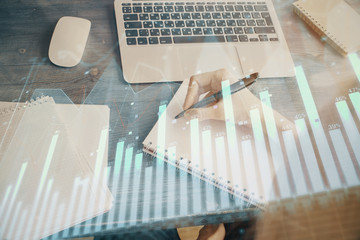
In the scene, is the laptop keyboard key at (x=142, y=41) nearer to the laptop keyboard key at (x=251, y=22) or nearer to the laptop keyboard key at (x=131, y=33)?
the laptop keyboard key at (x=131, y=33)

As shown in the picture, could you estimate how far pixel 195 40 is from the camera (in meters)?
0.71

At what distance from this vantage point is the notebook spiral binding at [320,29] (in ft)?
2.38

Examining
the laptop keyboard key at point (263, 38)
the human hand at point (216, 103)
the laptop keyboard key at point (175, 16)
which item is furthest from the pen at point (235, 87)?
the laptop keyboard key at point (175, 16)

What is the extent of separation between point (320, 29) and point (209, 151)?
0.43m

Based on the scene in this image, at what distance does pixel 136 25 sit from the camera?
0.70 metres

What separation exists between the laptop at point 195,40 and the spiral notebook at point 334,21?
0.30 ft

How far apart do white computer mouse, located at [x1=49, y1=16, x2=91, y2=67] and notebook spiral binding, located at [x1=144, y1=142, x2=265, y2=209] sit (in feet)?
0.85

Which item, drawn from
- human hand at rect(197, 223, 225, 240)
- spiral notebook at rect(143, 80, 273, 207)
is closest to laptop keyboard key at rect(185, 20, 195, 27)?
spiral notebook at rect(143, 80, 273, 207)

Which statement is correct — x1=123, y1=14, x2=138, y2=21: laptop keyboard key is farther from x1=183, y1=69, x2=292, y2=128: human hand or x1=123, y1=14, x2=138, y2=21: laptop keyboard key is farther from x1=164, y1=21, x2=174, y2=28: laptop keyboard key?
x1=183, y1=69, x2=292, y2=128: human hand

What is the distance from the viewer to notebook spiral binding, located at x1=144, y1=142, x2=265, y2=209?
1.82 ft

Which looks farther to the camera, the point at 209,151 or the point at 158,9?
the point at 158,9

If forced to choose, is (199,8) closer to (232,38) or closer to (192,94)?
(232,38)

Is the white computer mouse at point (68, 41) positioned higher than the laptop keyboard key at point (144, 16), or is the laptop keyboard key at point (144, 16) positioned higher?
the white computer mouse at point (68, 41)

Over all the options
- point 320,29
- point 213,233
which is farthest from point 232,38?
point 213,233
